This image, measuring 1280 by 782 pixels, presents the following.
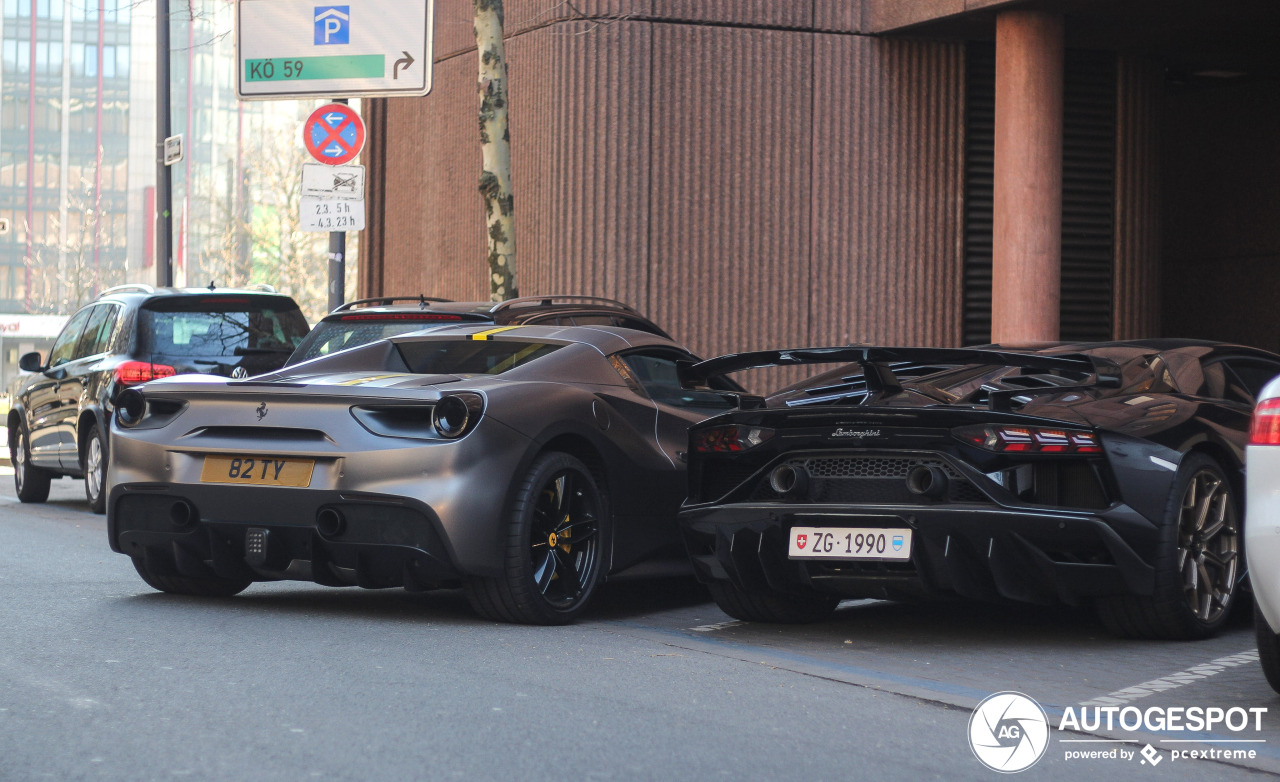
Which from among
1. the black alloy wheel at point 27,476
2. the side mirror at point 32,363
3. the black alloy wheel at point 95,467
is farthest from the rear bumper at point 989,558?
the black alloy wheel at point 27,476

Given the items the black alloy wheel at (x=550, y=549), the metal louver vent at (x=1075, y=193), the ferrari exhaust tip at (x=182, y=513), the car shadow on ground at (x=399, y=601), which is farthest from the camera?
the metal louver vent at (x=1075, y=193)

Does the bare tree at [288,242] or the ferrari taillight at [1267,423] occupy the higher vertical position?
the bare tree at [288,242]

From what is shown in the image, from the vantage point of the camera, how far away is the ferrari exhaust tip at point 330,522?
21.3 feet

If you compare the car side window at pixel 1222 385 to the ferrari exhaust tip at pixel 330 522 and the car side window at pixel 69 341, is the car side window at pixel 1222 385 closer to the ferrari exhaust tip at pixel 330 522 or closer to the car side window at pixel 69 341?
the ferrari exhaust tip at pixel 330 522

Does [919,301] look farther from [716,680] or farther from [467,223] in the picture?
[716,680]

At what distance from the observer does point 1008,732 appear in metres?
4.73

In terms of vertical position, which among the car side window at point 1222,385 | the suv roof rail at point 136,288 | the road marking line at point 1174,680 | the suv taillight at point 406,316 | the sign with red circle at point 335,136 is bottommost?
the road marking line at point 1174,680

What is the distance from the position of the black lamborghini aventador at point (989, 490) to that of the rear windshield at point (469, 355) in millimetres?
884

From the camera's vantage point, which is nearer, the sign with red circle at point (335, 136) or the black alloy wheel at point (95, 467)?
the black alloy wheel at point (95, 467)

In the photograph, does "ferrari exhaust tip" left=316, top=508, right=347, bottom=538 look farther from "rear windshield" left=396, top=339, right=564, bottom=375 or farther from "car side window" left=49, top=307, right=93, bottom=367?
"car side window" left=49, top=307, right=93, bottom=367

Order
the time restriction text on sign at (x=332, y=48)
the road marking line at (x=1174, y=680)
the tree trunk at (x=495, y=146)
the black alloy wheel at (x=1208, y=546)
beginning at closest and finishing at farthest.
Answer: the road marking line at (x=1174, y=680)
the black alloy wheel at (x=1208, y=546)
the tree trunk at (x=495, y=146)
the time restriction text on sign at (x=332, y=48)

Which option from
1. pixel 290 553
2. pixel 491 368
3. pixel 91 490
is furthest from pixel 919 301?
pixel 290 553

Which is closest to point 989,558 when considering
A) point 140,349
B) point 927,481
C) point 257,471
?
point 927,481

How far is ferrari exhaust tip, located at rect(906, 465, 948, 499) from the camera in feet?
19.7
